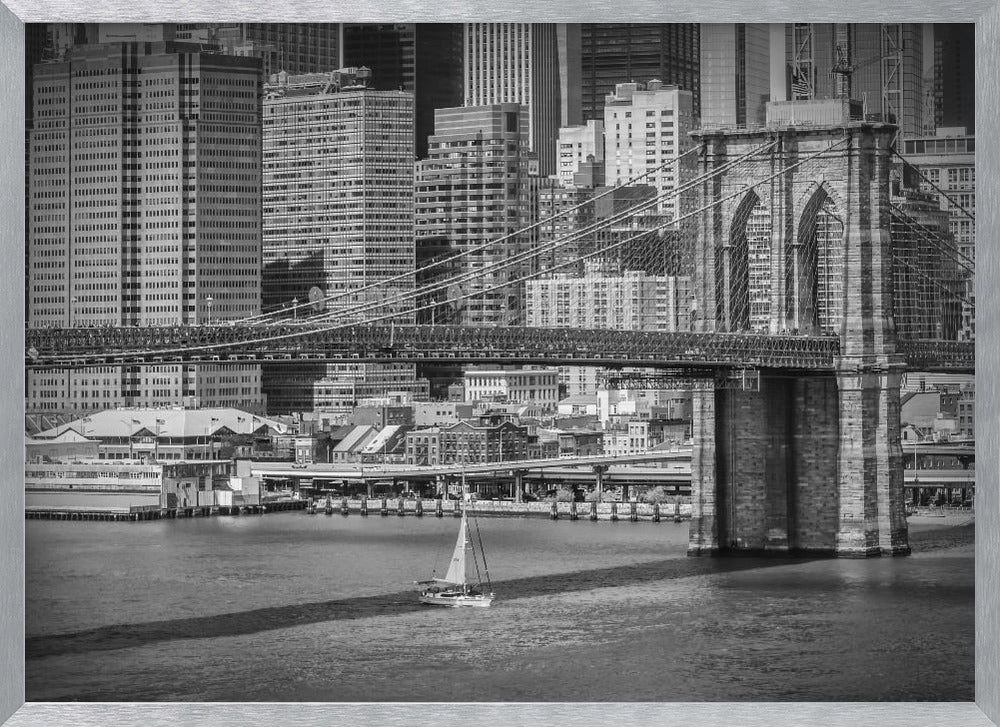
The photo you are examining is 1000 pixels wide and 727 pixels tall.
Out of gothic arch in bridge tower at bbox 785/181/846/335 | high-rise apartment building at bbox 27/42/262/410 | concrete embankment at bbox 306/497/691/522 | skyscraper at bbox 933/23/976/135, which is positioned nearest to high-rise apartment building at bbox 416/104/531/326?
concrete embankment at bbox 306/497/691/522

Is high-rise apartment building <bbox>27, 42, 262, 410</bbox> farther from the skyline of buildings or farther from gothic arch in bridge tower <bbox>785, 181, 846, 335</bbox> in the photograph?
gothic arch in bridge tower <bbox>785, 181, 846, 335</bbox>

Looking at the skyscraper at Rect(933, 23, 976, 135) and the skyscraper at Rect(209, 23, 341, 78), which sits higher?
the skyscraper at Rect(209, 23, 341, 78)

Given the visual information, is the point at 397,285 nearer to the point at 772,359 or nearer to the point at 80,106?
the point at 80,106

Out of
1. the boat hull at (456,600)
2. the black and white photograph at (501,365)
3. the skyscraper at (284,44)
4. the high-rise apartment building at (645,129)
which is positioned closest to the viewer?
the black and white photograph at (501,365)

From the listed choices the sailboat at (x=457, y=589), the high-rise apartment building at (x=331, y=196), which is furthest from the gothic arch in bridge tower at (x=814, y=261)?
the high-rise apartment building at (x=331, y=196)

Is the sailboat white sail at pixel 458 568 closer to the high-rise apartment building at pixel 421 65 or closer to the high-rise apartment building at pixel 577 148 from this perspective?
the high-rise apartment building at pixel 577 148

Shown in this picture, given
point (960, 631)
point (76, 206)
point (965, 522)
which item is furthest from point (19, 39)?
point (76, 206)

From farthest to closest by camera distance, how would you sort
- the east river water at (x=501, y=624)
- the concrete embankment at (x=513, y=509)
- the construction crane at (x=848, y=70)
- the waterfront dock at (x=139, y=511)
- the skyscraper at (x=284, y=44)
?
the skyscraper at (x=284, y=44) < the concrete embankment at (x=513, y=509) < the waterfront dock at (x=139, y=511) < the construction crane at (x=848, y=70) < the east river water at (x=501, y=624)
